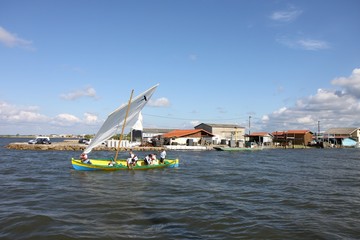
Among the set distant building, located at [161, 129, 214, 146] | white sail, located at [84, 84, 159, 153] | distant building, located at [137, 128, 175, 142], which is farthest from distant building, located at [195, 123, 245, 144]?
white sail, located at [84, 84, 159, 153]

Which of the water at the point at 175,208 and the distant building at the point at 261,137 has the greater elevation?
the distant building at the point at 261,137

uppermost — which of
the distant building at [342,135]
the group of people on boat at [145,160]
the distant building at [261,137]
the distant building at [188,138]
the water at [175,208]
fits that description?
the distant building at [342,135]

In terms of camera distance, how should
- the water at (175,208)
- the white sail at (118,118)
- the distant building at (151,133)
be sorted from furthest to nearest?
the distant building at (151,133) → the white sail at (118,118) → the water at (175,208)

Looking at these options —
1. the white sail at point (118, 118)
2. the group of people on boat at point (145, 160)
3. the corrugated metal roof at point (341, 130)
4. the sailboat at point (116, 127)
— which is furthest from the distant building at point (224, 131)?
the white sail at point (118, 118)

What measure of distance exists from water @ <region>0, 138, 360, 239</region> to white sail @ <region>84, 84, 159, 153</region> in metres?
4.74

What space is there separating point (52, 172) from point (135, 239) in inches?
883

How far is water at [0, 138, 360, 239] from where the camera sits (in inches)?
513

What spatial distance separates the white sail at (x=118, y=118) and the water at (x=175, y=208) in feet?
15.6

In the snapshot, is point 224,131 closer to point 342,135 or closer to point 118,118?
point 342,135

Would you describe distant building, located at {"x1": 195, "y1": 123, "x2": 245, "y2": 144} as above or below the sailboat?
above

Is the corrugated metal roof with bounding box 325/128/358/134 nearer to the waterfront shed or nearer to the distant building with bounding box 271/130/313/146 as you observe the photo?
the distant building with bounding box 271/130/313/146

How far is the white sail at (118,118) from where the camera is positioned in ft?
102

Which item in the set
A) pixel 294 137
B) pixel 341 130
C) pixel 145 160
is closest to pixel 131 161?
pixel 145 160

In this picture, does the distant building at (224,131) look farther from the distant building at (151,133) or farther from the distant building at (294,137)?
the distant building at (294,137)
